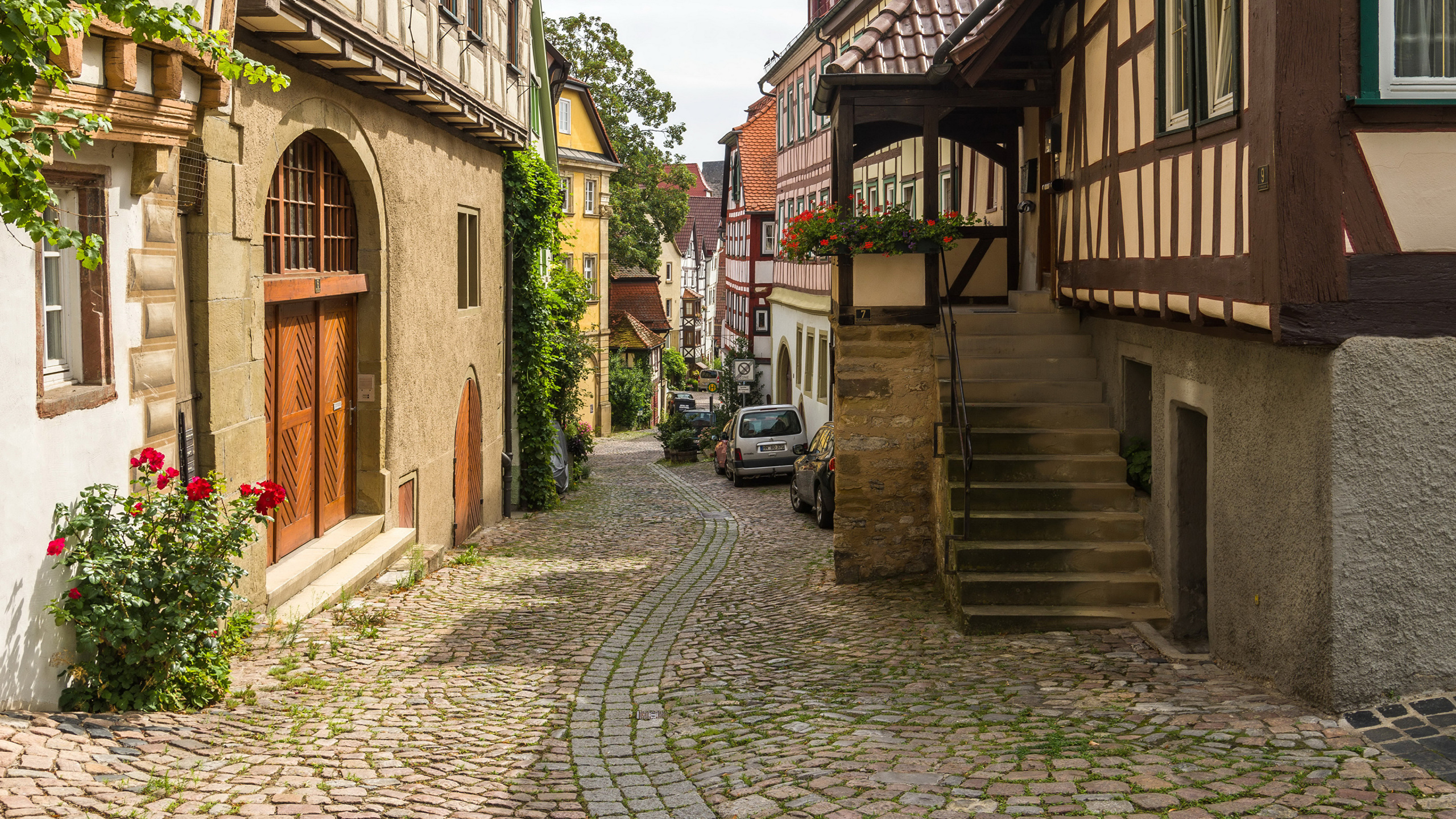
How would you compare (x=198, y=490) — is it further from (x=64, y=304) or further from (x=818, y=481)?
(x=818, y=481)

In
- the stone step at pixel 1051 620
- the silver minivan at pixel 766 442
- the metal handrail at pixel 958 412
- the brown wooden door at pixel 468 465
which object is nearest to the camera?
the stone step at pixel 1051 620

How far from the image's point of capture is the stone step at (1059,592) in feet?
30.9

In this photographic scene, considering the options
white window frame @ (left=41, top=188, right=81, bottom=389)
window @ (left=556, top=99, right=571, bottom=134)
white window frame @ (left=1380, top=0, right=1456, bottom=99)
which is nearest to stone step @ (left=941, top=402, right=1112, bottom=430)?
white window frame @ (left=1380, top=0, right=1456, bottom=99)

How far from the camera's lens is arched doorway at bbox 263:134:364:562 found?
411 inches

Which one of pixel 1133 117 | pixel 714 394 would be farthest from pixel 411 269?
pixel 714 394

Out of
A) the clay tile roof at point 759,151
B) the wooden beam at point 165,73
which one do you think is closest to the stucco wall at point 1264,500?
the wooden beam at point 165,73

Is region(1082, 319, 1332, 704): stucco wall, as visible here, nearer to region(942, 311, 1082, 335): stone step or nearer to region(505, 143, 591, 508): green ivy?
region(942, 311, 1082, 335): stone step

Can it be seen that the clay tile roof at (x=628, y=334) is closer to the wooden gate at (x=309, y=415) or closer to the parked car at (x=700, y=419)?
the parked car at (x=700, y=419)

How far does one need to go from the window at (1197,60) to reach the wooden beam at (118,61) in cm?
585

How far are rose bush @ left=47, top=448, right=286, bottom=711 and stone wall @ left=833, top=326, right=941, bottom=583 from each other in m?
6.38

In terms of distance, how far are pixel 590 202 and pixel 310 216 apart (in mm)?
30339

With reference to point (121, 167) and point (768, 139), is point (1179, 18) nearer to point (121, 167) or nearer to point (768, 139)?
point (121, 167)

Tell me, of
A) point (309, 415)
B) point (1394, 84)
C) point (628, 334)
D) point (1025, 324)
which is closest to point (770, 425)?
point (1025, 324)

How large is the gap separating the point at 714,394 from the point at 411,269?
5489 centimetres
